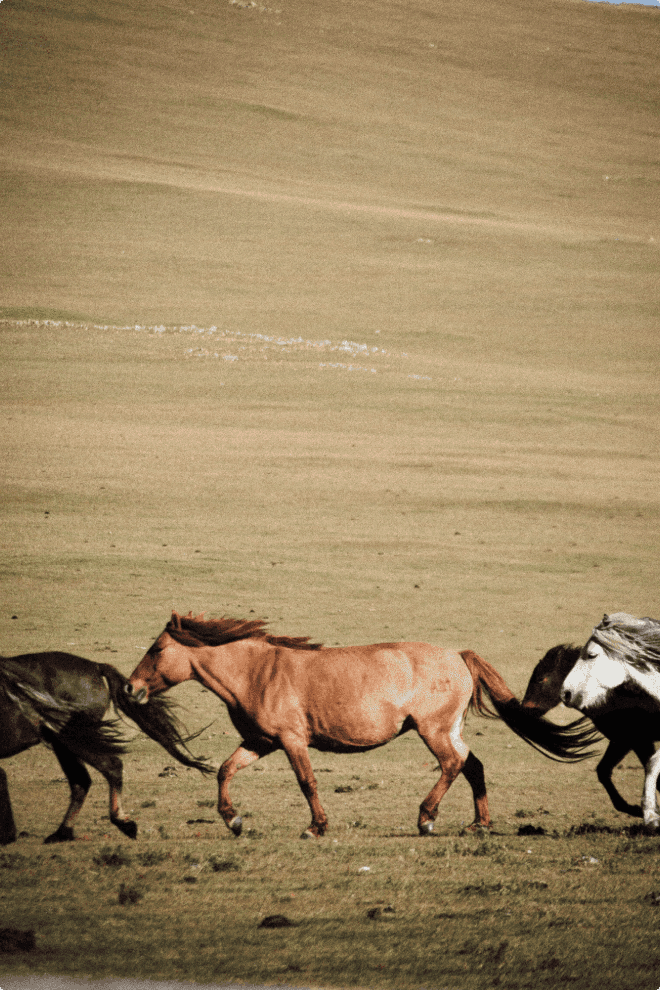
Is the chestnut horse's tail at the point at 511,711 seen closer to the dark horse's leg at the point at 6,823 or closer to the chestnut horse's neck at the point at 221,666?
the chestnut horse's neck at the point at 221,666

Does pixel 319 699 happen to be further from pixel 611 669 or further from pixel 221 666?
pixel 611 669

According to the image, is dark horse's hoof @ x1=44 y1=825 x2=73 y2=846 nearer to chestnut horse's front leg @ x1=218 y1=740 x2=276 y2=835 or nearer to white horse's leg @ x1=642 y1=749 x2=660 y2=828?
chestnut horse's front leg @ x1=218 y1=740 x2=276 y2=835

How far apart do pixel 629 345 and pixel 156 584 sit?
102 ft

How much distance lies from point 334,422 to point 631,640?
26.3 m

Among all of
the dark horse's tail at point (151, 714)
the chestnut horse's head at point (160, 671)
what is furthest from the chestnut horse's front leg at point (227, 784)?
the chestnut horse's head at point (160, 671)

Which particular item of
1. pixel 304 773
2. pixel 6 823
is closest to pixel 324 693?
pixel 304 773

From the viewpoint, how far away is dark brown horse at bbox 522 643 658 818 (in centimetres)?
823

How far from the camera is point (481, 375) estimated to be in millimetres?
41219

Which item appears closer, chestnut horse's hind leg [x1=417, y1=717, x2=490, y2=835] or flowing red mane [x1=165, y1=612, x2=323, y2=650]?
chestnut horse's hind leg [x1=417, y1=717, x2=490, y2=835]

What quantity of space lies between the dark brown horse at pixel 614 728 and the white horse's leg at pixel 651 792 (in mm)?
328

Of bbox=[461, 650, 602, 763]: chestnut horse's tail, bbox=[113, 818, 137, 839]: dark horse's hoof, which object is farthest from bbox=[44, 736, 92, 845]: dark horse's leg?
bbox=[461, 650, 602, 763]: chestnut horse's tail

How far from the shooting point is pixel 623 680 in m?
8.01

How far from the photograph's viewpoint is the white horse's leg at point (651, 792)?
25.9 ft

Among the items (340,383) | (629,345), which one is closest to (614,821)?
(340,383)
